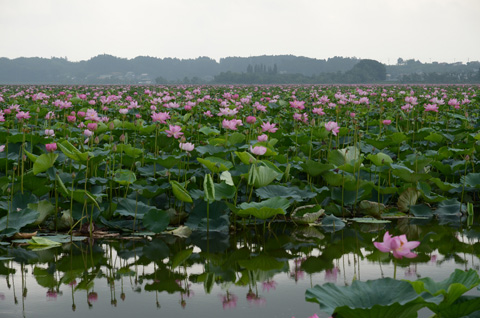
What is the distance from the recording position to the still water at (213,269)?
204cm

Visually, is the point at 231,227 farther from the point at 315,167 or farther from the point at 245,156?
the point at 315,167

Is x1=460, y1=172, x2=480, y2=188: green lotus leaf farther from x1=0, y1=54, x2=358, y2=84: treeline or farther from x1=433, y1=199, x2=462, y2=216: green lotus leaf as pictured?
x1=0, y1=54, x2=358, y2=84: treeline

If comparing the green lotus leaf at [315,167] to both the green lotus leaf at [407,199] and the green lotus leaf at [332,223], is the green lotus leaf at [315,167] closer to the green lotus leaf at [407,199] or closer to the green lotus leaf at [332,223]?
the green lotus leaf at [332,223]

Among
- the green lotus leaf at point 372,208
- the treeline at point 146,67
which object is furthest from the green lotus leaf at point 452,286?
the treeline at point 146,67

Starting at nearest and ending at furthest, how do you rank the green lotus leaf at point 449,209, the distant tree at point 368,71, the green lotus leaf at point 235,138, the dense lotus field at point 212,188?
1. the dense lotus field at point 212,188
2. the green lotus leaf at point 449,209
3. the green lotus leaf at point 235,138
4. the distant tree at point 368,71

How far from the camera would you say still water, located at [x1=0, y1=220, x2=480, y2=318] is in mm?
2045

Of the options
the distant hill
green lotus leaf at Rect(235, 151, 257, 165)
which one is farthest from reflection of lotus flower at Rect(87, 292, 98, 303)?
the distant hill

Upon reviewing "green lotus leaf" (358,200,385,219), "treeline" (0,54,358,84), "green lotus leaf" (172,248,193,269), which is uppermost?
"treeline" (0,54,358,84)

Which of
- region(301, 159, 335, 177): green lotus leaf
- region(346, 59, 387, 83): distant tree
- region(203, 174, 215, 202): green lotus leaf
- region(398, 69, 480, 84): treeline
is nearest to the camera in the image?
region(203, 174, 215, 202): green lotus leaf

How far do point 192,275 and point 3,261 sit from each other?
928 millimetres

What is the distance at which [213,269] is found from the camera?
2557 millimetres

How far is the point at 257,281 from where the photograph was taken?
2361mm

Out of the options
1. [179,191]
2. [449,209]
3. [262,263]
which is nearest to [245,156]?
[179,191]

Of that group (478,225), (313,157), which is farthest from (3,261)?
(313,157)
